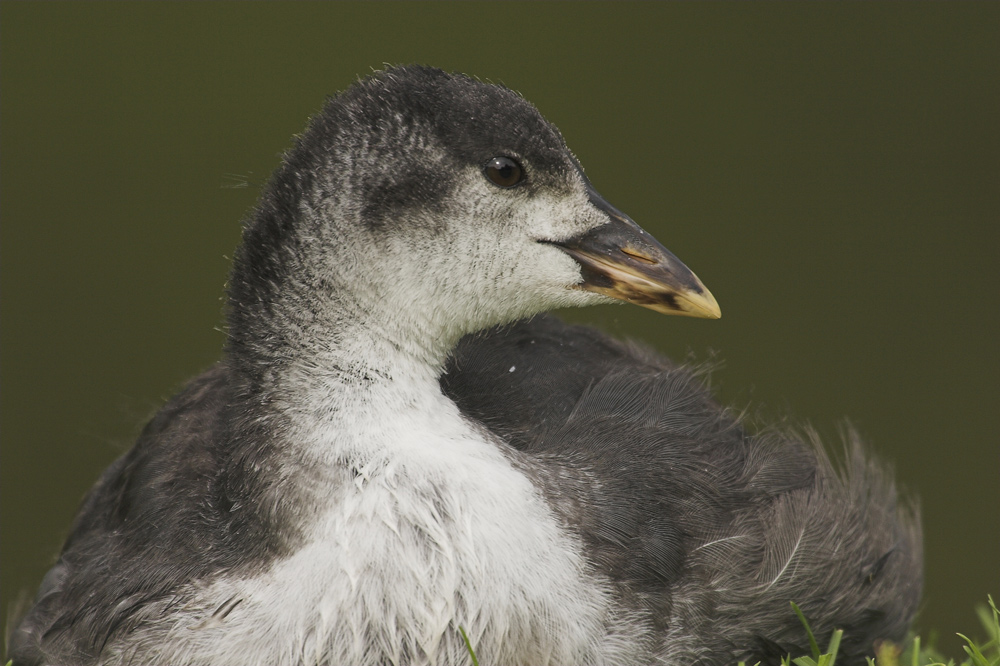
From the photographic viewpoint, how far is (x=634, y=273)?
3.72m

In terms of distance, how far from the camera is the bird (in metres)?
3.45

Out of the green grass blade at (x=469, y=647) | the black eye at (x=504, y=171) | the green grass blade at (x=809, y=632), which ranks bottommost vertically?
the green grass blade at (x=469, y=647)

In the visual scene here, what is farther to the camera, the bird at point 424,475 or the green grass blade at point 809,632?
the green grass blade at point 809,632

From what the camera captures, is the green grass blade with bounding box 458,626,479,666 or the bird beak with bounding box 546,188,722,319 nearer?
the green grass blade with bounding box 458,626,479,666

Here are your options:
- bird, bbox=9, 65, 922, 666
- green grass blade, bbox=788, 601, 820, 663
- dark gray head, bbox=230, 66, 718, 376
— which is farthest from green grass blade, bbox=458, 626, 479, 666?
green grass blade, bbox=788, 601, 820, 663

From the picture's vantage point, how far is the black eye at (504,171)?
11.8 feet

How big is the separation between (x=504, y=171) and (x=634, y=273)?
50 centimetres

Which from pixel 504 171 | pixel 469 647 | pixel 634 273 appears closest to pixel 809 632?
pixel 469 647

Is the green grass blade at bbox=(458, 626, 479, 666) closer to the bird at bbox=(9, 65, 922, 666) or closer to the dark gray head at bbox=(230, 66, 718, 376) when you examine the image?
the bird at bbox=(9, 65, 922, 666)

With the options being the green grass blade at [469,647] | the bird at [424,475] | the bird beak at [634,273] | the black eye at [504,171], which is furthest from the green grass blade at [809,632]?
the black eye at [504,171]

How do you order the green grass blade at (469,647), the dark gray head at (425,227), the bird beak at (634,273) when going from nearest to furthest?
the green grass blade at (469,647)
the dark gray head at (425,227)
the bird beak at (634,273)

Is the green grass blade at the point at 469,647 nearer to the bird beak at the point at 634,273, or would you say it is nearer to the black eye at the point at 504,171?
the bird beak at the point at 634,273

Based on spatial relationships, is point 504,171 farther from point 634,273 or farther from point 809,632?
point 809,632

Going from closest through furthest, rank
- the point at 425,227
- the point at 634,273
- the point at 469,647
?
the point at 469,647, the point at 425,227, the point at 634,273
